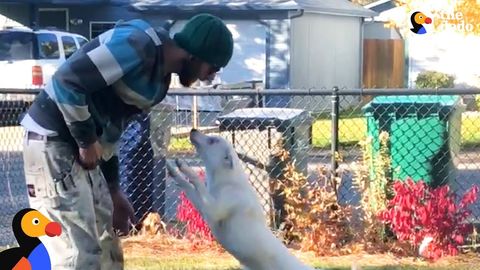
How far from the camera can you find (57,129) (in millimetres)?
4488

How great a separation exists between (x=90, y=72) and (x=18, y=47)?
1718 centimetres

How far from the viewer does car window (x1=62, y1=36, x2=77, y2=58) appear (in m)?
21.3

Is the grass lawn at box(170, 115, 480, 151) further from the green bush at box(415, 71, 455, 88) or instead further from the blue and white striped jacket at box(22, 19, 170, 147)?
the blue and white striped jacket at box(22, 19, 170, 147)

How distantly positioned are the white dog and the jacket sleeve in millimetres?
1189

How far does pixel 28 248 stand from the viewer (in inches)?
156

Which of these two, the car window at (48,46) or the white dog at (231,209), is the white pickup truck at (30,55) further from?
the white dog at (231,209)

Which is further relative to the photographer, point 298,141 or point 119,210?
point 298,141

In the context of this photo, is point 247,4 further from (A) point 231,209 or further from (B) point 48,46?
(A) point 231,209

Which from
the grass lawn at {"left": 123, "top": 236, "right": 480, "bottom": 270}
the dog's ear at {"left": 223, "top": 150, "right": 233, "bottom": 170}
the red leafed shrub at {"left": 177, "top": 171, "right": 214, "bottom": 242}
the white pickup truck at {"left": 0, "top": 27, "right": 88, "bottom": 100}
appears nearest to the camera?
the dog's ear at {"left": 223, "top": 150, "right": 233, "bottom": 170}

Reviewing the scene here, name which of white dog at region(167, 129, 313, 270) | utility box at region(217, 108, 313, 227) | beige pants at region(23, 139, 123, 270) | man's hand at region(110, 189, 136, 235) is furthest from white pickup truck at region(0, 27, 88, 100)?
beige pants at region(23, 139, 123, 270)

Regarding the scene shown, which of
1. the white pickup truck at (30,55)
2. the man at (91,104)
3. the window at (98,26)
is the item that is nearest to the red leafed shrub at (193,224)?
the man at (91,104)

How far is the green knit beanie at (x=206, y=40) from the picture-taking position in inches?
174

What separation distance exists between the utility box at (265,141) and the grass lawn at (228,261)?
64 centimetres

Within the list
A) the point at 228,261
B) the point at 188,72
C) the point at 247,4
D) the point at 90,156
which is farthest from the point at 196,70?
the point at 247,4
